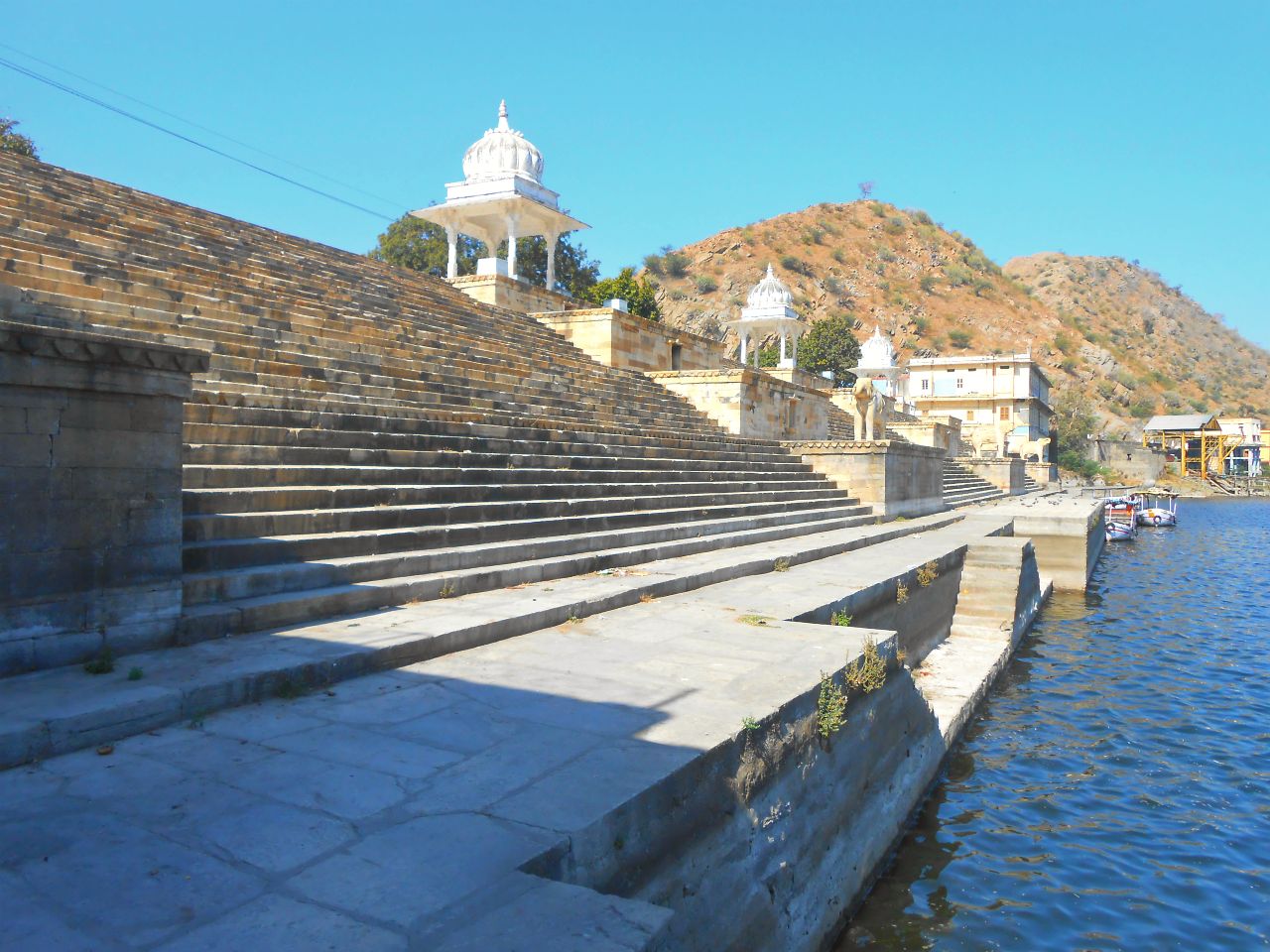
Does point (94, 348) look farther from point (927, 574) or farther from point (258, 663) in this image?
point (927, 574)

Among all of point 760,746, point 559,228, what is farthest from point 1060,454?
point 760,746

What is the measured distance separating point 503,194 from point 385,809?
2227 cm

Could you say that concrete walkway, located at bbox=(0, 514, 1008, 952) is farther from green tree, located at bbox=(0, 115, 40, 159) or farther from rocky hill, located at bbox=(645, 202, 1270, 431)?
rocky hill, located at bbox=(645, 202, 1270, 431)

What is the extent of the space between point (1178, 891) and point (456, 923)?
18.8 feet

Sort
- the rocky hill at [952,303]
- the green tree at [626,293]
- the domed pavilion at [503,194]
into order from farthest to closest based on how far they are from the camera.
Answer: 1. the rocky hill at [952,303]
2. the green tree at [626,293]
3. the domed pavilion at [503,194]

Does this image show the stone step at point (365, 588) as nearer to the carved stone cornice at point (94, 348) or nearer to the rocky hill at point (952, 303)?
the carved stone cornice at point (94, 348)

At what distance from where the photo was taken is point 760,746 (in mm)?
4289

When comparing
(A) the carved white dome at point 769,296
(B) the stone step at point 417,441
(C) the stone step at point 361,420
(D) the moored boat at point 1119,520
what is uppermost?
(A) the carved white dome at point 769,296

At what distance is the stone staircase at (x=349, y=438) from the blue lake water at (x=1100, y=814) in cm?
386

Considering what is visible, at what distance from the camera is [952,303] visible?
9119 cm

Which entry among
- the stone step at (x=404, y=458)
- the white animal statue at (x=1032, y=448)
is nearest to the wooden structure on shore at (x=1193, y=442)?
the white animal statue at (x=1032, y=448)

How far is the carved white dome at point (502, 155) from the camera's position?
24344 mm

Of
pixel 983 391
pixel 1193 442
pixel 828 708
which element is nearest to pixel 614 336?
pixel 828 708

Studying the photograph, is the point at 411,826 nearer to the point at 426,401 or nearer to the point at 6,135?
the point at 426,401
